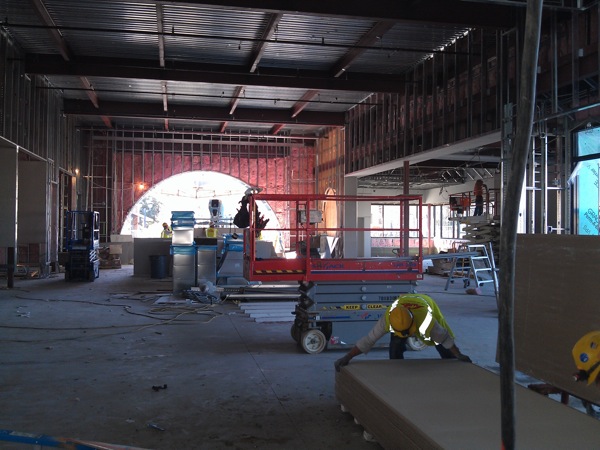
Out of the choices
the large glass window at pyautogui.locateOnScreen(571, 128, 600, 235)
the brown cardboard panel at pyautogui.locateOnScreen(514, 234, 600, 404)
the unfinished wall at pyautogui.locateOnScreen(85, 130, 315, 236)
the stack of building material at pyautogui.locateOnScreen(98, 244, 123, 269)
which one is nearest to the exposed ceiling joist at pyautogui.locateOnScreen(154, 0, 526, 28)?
the large glass window at pyautogui.locateOnScreen(571, 128, 600, 235)

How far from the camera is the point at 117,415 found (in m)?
5.19

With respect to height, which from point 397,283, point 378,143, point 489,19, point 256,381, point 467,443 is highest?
point 489,19

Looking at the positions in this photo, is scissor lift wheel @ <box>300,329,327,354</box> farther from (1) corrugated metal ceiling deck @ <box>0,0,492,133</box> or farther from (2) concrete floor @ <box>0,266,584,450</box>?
(1) corrugated metal ceiling deck @ <box>0,0,492,133</box>

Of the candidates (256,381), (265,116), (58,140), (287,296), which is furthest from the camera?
(265,116)

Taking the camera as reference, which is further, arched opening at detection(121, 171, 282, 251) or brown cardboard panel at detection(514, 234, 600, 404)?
arched opening at detection(121, 171, 282, 251)

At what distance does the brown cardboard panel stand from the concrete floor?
1.84 metres

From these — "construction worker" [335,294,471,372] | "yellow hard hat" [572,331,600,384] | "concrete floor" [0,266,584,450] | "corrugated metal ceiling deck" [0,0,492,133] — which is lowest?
"concrete floor" [0,266,584,450]

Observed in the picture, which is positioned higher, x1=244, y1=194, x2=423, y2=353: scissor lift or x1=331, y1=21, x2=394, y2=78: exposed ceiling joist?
x1=331, y1=21, x2=394, y2=78: exposed ceiling joist

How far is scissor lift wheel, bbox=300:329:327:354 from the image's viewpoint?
25.6 ft

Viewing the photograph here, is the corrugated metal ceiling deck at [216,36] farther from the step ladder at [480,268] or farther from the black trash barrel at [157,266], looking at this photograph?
the black trash barrel at [157,266]

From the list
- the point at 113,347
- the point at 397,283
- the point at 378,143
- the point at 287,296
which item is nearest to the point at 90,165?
the point at 378,143

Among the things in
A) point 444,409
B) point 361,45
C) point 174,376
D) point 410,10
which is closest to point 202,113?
point 361,45

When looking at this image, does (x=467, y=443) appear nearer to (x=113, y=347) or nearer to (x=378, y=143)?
(x=113, y=347)

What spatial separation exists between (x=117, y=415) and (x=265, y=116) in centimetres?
1858
